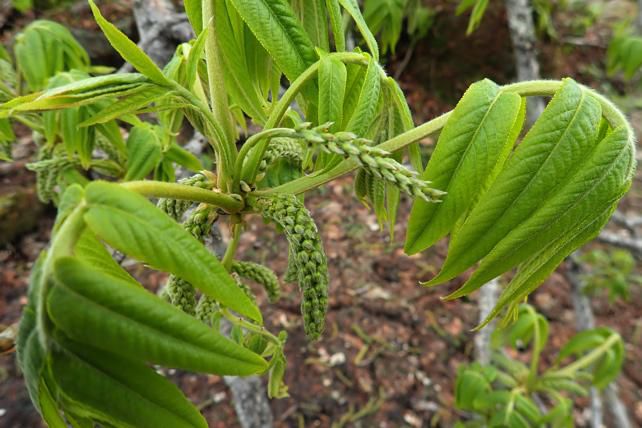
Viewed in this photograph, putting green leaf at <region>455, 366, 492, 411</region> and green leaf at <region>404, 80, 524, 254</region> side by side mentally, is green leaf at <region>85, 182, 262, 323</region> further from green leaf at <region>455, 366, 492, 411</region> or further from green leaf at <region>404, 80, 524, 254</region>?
green leaf at <region>455, 366, 492, 411</region>

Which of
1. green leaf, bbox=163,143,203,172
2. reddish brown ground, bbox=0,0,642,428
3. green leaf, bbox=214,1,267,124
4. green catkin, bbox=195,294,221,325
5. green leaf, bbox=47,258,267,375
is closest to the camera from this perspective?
green leaf, bbox=47,258,267,375

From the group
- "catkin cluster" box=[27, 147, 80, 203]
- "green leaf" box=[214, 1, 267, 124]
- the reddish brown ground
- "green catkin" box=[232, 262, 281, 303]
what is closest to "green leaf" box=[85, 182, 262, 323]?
"green leaf" box=[214, 1, 267, 124]

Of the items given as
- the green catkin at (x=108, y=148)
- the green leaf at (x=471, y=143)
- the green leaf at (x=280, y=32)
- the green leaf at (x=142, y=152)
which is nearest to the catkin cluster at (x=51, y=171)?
the green catkin at (x=108, y=148)

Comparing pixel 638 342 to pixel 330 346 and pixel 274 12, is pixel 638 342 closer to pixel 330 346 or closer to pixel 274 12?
pixel 330 346

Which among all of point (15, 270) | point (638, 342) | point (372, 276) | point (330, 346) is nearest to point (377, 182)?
point (330, 346)

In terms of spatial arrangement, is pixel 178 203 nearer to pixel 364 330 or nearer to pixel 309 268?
pixel 309 268
